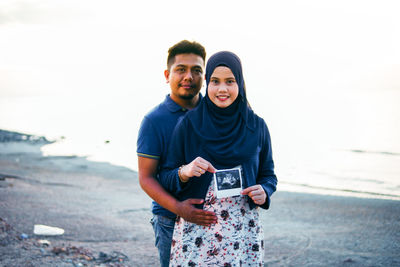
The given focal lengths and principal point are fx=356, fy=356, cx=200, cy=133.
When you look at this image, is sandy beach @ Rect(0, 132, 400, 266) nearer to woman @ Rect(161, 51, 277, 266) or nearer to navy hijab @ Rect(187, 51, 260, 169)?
woman @ Rect(161, 51, 277, 266)

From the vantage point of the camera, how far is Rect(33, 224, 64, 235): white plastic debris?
4.91 metres

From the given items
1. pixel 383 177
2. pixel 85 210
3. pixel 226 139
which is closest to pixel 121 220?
pixel 85 210

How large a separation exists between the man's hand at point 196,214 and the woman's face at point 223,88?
0.60 m

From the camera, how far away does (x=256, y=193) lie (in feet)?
6.84

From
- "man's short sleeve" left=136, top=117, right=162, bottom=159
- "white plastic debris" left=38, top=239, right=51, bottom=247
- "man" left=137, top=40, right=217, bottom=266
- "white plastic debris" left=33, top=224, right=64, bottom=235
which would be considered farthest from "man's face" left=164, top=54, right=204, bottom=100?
"white plastic debris" left=33, top=224, right=64, bottom=235

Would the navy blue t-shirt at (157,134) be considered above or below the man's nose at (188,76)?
below

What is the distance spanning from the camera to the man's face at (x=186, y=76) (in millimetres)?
2590

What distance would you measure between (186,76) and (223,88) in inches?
21.6

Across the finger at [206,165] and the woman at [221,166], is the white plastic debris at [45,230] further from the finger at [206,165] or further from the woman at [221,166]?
the finger at [206,165]

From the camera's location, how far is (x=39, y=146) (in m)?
19.0

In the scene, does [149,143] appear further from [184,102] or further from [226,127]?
[226,127]

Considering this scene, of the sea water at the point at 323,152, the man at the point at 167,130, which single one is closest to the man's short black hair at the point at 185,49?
the man at the point at 167,130

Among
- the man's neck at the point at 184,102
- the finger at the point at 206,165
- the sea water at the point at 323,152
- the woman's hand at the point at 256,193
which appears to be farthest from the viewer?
the sea water at the point at 323,152

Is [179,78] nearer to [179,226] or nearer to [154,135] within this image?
[154,135]
